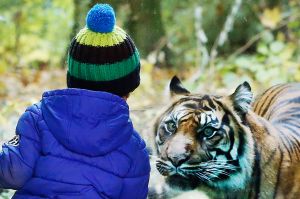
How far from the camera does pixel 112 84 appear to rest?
214 centimetres

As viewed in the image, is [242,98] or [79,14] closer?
[242,98]

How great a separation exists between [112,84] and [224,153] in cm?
92

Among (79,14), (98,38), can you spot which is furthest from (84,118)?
(79,14)

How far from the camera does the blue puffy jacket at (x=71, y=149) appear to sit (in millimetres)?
2068

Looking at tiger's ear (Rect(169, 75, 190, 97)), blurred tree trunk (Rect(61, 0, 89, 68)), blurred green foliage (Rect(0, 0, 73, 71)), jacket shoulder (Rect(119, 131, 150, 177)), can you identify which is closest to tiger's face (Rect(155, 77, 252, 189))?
tiger's ear (Rect(169, 75, 190, 97))

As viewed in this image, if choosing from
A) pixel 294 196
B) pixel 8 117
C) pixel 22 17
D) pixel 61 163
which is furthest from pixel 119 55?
pixel 22 17

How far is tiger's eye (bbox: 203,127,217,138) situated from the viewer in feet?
9.46

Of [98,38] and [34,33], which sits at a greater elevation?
[34,33]

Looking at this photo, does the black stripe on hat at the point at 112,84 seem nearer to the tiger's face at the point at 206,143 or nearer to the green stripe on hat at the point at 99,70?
the green stripe on hat at the point at 99,70

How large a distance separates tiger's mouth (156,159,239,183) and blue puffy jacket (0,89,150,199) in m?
0.69

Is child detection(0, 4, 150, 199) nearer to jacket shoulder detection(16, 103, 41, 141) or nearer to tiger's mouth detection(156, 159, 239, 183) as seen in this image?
jacket shoulder detection(16, 103, 41, 141)

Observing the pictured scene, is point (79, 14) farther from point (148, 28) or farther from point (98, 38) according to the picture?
point (98, 38)

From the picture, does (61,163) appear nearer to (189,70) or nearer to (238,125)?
(238,125)

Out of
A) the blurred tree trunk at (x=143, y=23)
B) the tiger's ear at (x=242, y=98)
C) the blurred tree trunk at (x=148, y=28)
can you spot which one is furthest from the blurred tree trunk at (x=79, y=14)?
the tiger's ear at (x=242, y=98)
